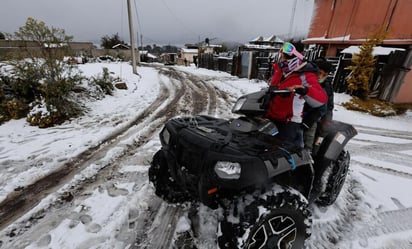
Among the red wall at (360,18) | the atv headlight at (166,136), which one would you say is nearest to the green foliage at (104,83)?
the atv headlight at (166,136)

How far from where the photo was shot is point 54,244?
6.37 ft

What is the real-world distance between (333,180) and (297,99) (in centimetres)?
108

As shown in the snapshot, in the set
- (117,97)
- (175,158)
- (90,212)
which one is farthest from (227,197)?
(117,97)

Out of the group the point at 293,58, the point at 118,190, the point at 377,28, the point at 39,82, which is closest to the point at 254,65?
the point at 377,28

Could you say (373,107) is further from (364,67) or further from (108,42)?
(108,42)

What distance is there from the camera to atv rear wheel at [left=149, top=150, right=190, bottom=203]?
238 cm

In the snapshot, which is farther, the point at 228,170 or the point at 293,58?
the point at 293,58

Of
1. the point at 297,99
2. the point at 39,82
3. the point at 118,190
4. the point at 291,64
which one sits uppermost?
the point at 291,64

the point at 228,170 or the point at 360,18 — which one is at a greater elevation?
the point at 360,18

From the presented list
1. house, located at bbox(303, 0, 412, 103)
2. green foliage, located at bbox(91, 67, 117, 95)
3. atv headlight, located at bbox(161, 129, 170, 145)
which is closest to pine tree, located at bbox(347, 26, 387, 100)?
house, located at bbox(303, 0, 412, 103)

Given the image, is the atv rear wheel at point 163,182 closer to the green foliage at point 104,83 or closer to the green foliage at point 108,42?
the green foliage at point 104,83

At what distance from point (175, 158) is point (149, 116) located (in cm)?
427

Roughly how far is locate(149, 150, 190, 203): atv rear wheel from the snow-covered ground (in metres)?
0.15

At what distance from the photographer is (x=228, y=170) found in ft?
4.71
